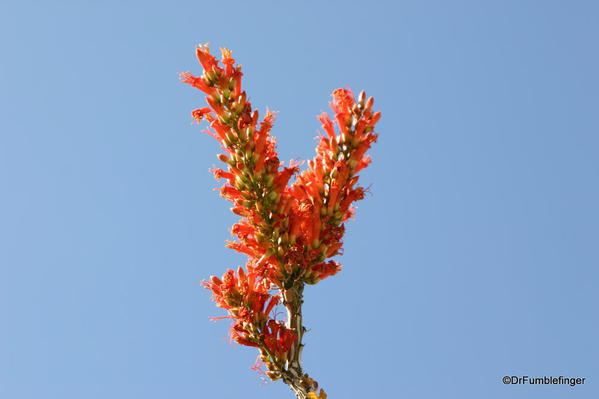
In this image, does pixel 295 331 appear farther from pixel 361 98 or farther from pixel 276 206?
pixel 361 98

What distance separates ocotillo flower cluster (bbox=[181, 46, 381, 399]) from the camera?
6254mm

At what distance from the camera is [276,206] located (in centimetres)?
622

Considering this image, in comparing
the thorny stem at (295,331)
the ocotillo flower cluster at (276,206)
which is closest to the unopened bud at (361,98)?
the ocotillo flower cluster at (276,206)

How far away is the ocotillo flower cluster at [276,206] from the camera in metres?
6.25

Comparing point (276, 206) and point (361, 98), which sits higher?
point (361, 98)

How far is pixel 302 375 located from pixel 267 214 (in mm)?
1606

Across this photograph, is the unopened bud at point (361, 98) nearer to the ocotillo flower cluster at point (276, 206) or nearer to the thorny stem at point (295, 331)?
the ocotillo flower cluster at point (276, 206)

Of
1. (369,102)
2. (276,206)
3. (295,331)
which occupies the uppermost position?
(369,102)

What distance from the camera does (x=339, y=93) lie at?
21.6 ft

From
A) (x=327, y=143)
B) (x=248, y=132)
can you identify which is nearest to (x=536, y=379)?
(x=327, y=143)

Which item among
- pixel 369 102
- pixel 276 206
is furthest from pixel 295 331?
pixel 369 102

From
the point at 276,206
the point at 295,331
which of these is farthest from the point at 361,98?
the point at 295,331

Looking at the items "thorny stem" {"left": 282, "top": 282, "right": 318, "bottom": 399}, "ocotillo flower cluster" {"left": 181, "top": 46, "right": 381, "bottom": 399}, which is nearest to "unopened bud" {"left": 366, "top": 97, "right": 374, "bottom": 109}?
"ocotillo flower cluster" {"left": 181, "top": 46, "right": 381, "bottom": 399}

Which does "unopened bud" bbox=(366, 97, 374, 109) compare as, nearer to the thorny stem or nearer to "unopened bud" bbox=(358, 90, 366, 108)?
"unopened bud" bbox=(358, 90, 366, 108)
